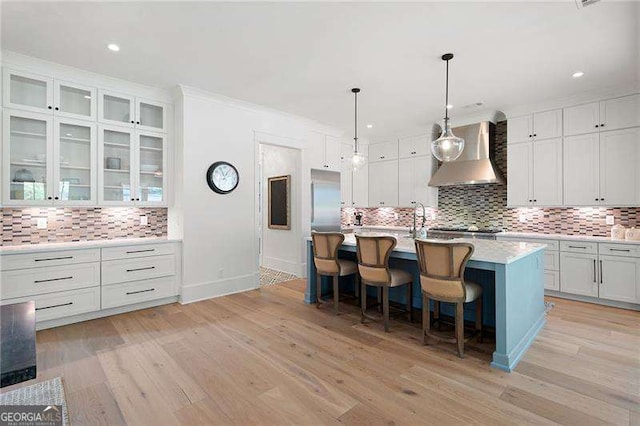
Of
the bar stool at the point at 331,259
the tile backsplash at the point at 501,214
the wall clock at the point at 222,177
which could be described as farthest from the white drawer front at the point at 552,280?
the wall clock at the point at 222,177

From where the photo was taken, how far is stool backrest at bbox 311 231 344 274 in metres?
3.61

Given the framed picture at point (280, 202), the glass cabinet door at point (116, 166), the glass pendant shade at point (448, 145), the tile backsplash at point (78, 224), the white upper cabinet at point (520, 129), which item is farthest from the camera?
the framed picture at point (280, 202)

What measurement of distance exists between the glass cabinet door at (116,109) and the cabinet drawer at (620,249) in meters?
6.11

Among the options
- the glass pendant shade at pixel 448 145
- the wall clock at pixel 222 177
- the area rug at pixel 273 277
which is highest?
the glass pendant shade at pixel 448 145

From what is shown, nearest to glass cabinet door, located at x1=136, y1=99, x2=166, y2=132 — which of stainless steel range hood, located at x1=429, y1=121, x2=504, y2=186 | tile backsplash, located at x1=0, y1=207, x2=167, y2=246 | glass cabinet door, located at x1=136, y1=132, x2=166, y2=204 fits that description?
glass cabinet door, located at x1=136, y1=132, x2=166, y2=204

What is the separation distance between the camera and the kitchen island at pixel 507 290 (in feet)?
8.08

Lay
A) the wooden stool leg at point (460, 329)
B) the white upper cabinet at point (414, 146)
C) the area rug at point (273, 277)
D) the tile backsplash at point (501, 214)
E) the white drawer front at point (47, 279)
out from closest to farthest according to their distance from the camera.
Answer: the wooden stool leg at point (460, 329) → the white drawer front at point (47, 279) → the tile backsplash at point (501, 214) → the area rug at point (273, 277) → the white upper cabinet at point (414, 146)

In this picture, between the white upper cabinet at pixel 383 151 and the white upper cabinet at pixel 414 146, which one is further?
the white upper cabinet at pixel 383 151

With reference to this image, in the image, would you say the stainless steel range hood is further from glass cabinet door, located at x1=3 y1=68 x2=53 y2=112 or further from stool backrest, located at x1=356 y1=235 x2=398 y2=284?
glass cabinet door, located at x1=3 y1=68 x2=53 y2=112

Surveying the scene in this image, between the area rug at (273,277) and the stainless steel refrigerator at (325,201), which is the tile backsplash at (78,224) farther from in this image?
the stainless steel refrigerator at (325,201)

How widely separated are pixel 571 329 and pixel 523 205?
6.99ft

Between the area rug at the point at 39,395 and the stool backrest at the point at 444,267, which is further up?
the stool backrest at the point at 444,267

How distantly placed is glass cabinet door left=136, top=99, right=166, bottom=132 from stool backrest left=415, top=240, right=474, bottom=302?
3.61 metres

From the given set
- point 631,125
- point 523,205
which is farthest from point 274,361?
point 631,125
